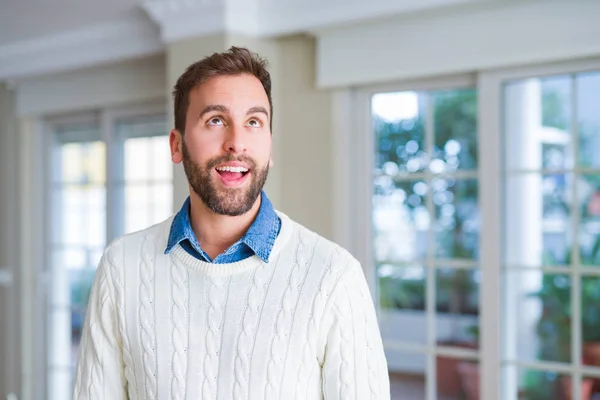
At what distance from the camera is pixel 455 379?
3949 mm

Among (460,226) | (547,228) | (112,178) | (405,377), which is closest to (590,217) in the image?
(547,228)

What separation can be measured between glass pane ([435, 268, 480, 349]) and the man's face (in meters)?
3.41

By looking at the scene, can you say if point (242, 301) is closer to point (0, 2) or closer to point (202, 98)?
point (202, 98)

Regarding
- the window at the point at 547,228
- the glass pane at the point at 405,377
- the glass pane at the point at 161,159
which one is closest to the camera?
the window at the point at 547,228

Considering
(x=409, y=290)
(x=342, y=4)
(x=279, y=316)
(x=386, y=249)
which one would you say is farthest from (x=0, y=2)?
(x=279, y=316)

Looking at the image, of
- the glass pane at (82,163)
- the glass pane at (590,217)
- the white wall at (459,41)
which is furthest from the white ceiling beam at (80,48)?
the glass pane at (590,217)

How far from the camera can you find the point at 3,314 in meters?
5.45

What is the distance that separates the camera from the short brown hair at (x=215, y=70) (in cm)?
144

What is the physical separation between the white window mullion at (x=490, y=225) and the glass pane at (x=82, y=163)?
9.60ft

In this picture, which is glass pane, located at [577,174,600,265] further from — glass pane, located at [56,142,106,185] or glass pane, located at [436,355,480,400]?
glass pane, located at [56,142,106,185]

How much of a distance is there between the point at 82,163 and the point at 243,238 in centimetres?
417

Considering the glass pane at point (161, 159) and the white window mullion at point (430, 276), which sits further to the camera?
the glass pane at point (161, 159)

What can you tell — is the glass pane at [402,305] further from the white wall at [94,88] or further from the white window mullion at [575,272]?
the white wall at [94,88]

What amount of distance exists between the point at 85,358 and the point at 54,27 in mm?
3406
